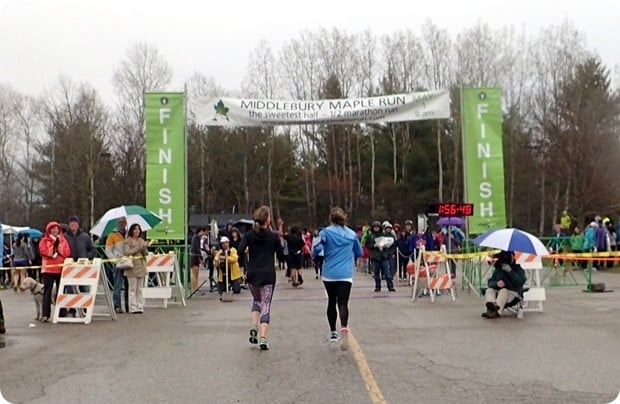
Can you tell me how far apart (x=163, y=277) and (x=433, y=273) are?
6.41m

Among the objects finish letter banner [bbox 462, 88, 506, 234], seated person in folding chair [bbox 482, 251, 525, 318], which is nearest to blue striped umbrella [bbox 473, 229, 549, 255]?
seated person in folding chair [bbox 482, 251, 525, 318]

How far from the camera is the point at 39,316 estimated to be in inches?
606

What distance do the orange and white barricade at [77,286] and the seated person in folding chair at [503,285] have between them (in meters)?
7.13

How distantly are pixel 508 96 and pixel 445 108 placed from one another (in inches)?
1435

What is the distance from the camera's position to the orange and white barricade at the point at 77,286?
14.8 m

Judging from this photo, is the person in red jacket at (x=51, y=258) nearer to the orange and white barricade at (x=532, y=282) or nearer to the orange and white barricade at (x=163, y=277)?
the orange and white barricade at (x=163, y=277)

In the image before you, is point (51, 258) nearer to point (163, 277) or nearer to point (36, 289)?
point (36, 289)

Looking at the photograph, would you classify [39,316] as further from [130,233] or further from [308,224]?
[308,224]

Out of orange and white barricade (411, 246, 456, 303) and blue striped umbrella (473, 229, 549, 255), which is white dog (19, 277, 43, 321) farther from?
blue striped umbrella (473, 229, 549, 255)

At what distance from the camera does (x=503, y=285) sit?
14469 millimetres

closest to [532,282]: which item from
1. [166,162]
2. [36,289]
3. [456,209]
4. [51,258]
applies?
[456,209]

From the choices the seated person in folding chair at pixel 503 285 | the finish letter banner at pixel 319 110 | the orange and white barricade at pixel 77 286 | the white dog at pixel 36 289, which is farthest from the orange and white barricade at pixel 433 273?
the white dog at pixel 36 289

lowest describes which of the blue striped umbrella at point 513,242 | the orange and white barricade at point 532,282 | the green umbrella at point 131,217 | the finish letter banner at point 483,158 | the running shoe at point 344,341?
the running shoe at point 344,341

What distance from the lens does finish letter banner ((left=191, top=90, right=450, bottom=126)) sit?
2030 centimetres
